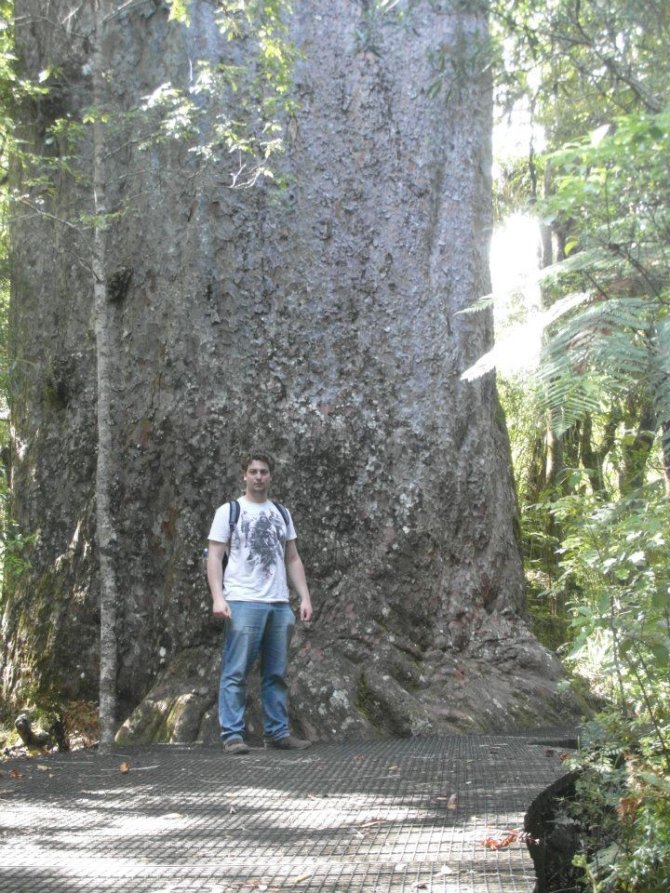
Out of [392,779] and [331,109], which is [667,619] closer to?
[392,779]

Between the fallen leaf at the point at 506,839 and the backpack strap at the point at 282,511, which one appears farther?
the backpack strap at the point at 282,511

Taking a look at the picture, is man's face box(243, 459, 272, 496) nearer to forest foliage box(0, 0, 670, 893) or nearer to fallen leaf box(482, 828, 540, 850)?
forest foliage box(0, 0, 670, 893)

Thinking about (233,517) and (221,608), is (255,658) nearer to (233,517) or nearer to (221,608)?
(221,608)

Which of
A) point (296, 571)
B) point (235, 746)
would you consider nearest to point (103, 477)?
point (296, 571)

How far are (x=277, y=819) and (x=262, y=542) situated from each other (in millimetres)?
2465

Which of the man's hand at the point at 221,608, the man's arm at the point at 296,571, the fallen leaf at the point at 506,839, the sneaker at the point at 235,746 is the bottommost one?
the sneaker at the point at 235,746

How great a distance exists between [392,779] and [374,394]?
3.13 m

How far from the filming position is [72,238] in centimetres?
795

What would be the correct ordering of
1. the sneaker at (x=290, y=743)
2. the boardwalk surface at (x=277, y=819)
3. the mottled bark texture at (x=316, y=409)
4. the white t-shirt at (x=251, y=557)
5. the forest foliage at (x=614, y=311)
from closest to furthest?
1. the boardwalk surface at (x=277, y=819)
2. the forest foliage at (x=614, y=311)
3. the sneaker at (x=290, y=743)
4. the white t-shirt at (x=251, y=557)
5. the mottled bark texture at (x=316, y=409)

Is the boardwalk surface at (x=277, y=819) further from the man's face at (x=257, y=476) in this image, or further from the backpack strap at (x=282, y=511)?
the man's face at (x=257, y=476)

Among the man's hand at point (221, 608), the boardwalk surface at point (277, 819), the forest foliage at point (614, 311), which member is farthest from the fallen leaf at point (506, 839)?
the man's hand at point (221, 608)

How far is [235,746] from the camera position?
5.50m

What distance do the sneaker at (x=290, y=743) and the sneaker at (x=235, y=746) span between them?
0.79 feet

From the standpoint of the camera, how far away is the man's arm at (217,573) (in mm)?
5801
